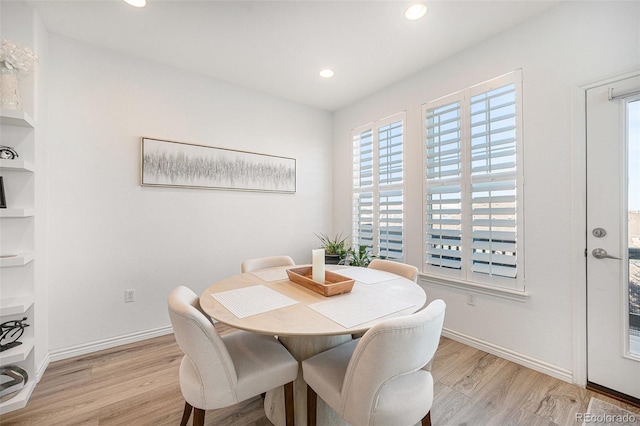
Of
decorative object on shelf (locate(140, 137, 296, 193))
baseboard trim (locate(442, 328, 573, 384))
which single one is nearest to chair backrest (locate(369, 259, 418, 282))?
baseboard trim (locate(442, 328, 573, 384))

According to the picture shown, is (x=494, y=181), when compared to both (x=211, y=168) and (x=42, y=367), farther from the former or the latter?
(x=42, y=367)

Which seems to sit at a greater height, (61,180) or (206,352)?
(61,180)

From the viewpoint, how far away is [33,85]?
1874mm

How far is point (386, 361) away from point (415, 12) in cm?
223

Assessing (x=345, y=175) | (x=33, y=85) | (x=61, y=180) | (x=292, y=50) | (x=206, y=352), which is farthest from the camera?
(x=345, y=175)

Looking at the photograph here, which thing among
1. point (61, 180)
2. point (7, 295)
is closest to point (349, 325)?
point (7, 295)

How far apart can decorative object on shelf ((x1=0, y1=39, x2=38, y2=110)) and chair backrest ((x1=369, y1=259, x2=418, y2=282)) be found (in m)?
2.71

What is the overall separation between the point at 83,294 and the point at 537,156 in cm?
378

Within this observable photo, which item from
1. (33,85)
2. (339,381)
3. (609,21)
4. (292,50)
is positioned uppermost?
(292,50)

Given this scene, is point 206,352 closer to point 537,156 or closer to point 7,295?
point 7,295

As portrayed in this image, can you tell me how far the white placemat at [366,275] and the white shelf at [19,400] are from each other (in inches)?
83.9

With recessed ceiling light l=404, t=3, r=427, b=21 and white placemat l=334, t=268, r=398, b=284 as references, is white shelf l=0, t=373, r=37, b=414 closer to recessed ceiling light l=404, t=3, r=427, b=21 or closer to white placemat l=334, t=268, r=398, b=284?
white placemat l=334, t=268, r=398, b=284

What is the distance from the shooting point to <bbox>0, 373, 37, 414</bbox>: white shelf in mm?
1606

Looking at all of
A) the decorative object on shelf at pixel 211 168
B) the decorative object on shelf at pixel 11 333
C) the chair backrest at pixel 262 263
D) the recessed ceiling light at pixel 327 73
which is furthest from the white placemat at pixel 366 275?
the decorative object on shelf at pixel 11 333
